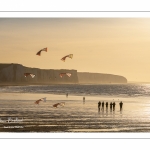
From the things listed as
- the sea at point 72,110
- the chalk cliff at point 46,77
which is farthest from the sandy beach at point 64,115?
the chalk cliff at point 46,77

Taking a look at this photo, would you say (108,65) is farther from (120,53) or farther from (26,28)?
(26,28)

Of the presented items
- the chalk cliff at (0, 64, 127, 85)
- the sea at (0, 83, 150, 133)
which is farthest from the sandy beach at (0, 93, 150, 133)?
the chalk cliff at (0, 64, 127, 85)

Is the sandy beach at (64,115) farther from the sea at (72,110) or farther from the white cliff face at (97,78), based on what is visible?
the white cliff face at (97,78)

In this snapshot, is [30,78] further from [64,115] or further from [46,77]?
[64,115]

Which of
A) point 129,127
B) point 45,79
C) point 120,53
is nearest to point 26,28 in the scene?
point 45,79

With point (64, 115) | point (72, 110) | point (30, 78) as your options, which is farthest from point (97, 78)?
point (30, 78)
